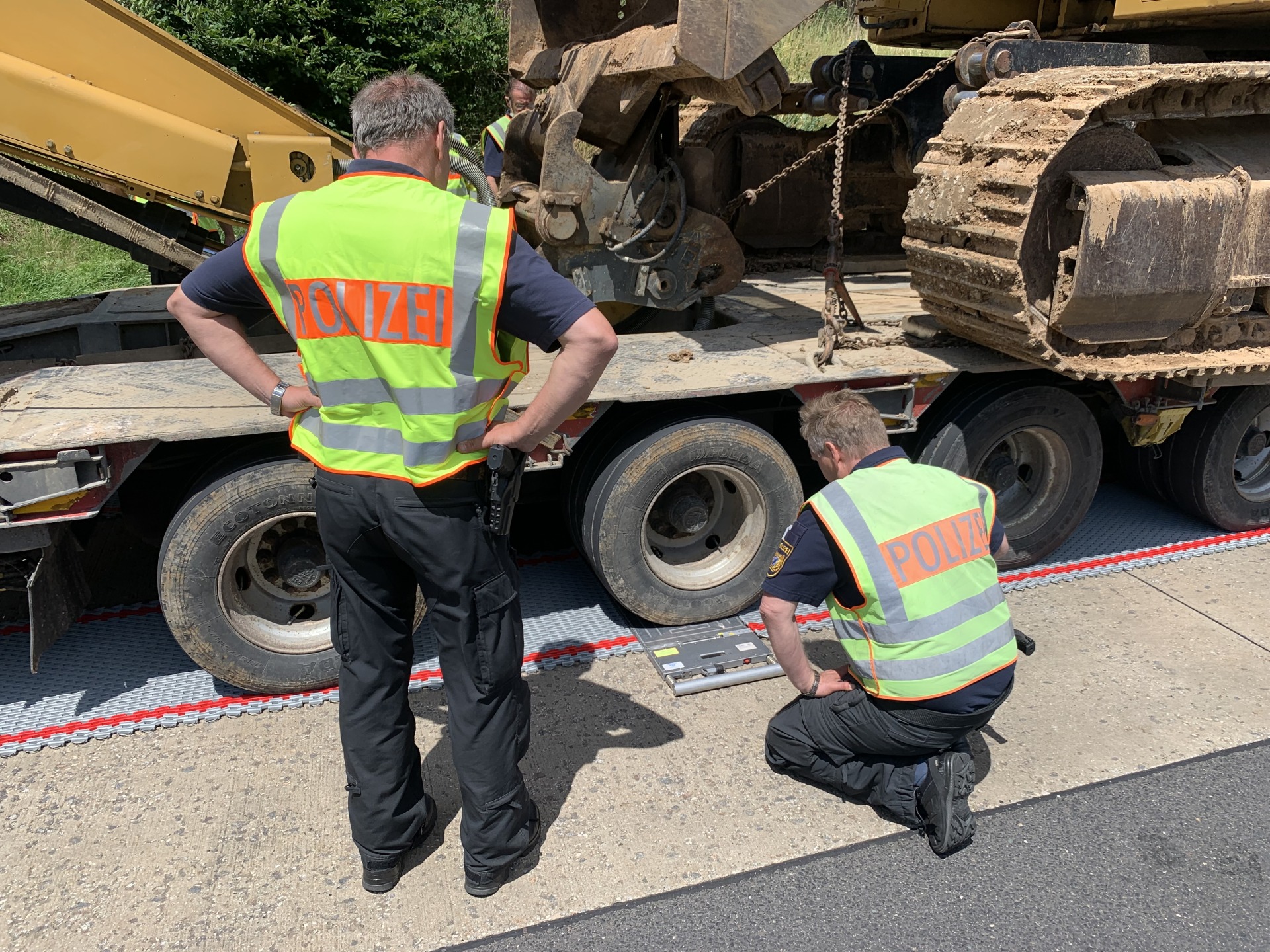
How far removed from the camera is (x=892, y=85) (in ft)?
17.7

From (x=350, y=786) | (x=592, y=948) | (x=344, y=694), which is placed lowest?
(x=592, y=948)

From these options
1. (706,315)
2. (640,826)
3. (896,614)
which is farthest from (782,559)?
(706,315)

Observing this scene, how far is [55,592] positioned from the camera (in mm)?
3643

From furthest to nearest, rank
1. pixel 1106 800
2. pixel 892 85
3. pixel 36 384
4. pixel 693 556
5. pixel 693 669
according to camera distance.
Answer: pixel 892 85 < pixel 693 556 < pixel 693 669 < pixel 36 384 < pixel 1106 800

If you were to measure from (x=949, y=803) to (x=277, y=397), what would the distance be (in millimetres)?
2396

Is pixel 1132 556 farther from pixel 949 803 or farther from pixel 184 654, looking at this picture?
pixel 184 654

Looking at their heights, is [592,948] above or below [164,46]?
below

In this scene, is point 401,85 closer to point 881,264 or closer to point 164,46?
point 164,46

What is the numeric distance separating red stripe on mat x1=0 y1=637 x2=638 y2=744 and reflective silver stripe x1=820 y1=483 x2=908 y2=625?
165cm

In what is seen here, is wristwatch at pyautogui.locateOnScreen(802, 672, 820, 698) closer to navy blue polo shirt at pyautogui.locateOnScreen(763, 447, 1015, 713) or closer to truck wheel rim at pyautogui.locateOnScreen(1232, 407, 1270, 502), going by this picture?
navy blue polo shirt at pyautogui.locateOnScreen(763, 447, 1015, 713)

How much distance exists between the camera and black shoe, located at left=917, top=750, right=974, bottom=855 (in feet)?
10.2

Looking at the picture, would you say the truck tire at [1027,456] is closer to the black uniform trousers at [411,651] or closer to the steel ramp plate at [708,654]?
the steel ramp plate at [708,654]

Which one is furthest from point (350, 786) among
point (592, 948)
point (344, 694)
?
point (592, 948)

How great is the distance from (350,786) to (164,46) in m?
3.36
